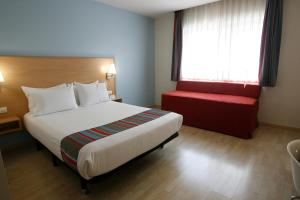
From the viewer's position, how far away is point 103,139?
5.76 feet

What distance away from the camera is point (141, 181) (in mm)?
1988

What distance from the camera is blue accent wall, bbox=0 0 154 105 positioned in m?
2.58

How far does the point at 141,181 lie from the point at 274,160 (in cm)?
183

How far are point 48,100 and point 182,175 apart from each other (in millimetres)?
2218

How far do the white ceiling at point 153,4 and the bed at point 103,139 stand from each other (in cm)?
225

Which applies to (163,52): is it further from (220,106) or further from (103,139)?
(103,139)

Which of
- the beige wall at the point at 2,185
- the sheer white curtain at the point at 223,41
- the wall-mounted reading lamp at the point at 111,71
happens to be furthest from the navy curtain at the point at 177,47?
the beige wall at the point at 2,185

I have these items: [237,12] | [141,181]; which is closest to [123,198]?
[141,181]

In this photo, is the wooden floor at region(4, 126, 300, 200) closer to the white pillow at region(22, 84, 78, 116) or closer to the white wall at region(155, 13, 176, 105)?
the white pillow at region(22, 84, 78, 116)

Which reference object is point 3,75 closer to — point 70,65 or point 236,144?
point 70,65

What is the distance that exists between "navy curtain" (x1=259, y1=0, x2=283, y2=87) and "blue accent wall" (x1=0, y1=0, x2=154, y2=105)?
9.08 feet

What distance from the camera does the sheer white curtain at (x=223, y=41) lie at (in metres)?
3.37

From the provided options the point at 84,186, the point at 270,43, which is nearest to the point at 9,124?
the point at 84,186

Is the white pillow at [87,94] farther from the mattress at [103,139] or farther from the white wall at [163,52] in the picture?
the white wall at [163,52]
